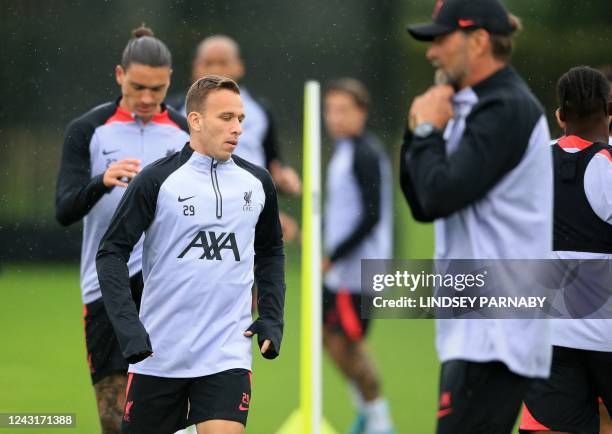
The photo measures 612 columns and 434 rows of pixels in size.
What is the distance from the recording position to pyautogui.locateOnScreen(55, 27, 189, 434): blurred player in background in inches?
182

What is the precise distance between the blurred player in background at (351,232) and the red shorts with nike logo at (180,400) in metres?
2.53

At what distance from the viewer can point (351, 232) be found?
731cm

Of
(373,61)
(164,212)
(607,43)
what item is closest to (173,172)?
(164,212)

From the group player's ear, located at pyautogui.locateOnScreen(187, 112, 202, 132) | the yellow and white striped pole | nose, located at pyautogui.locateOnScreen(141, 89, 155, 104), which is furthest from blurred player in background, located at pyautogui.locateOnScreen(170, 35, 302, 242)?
player's ear, located at pyautogui.locateOnScreen(187, 112, 202, 132)

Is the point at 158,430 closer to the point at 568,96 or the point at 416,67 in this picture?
the point at 568,96

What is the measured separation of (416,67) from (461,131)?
7.47 metres

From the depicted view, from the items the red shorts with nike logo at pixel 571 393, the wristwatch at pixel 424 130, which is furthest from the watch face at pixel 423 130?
the red shorts with nike logo at pixel 571 393

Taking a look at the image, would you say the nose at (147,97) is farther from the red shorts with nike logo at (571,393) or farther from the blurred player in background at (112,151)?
the red shorts with nike logo at (571,393)

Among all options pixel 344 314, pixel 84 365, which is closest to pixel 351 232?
pixel 344 314

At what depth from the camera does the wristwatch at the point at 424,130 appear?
3.14m

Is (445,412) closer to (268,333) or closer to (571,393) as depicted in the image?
(268,333)

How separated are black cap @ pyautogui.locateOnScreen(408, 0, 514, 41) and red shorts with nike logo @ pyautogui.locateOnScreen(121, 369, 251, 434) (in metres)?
1.33

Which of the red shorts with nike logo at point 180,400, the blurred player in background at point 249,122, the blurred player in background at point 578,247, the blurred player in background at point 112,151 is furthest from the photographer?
the blurred player in background at point 249,122

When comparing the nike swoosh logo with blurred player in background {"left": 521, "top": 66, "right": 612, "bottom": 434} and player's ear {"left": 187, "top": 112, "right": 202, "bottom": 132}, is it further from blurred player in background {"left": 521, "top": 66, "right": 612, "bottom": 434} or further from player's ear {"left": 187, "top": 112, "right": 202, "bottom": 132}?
player's ear {"left": 187, "top": 112, "right": 202, "bottom": 132}
